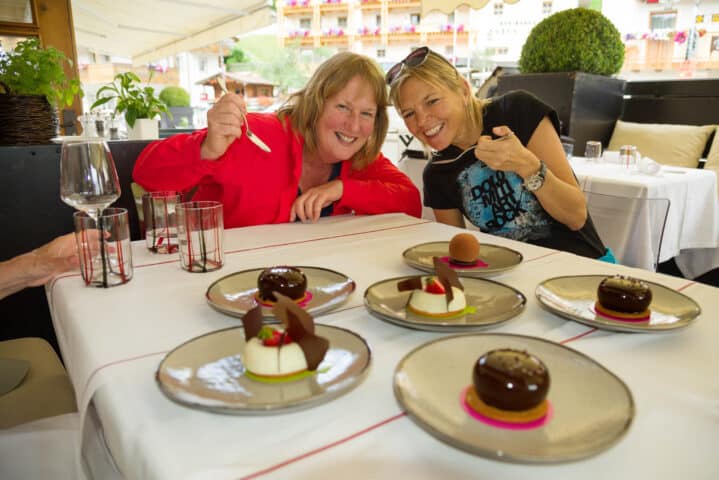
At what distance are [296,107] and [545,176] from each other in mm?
851

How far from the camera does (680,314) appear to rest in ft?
2.68

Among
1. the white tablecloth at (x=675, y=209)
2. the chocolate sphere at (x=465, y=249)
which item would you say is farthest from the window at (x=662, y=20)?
the chocolate sphere at (x=465, y=249)

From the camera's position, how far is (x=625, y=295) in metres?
0.80

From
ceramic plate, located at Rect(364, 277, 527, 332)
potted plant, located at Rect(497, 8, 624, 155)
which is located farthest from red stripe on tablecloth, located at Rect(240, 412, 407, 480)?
potted plant, located at Rect(497, 8, 624, 155)

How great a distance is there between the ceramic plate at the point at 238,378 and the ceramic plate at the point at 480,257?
413 millimetres

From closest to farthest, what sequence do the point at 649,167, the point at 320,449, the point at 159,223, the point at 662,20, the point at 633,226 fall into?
1. the point at 320,449
2. the point at 159,223
3. the point at 633,226
4. the point at 649,167
5. the point at 662,20

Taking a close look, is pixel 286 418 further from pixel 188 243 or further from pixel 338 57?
pixel 338 57

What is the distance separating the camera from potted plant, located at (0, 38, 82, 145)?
6.32 feet

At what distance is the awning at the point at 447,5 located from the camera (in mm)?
3848

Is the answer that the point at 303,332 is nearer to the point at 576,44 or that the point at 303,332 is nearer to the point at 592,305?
the point at 592,305

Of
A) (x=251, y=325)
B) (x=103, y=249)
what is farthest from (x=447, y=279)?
(x=103, y=249)

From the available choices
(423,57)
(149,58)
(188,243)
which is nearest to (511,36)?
(149,58)

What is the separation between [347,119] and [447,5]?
2.76 metres

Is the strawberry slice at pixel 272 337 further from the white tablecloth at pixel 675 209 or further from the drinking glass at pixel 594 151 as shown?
the drinking glass at pixel 594 151
